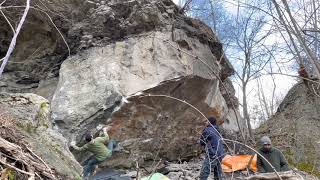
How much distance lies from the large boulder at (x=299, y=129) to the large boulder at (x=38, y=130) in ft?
23.1

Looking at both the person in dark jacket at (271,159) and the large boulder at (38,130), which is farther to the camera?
the person in dark jacket at (271,159)

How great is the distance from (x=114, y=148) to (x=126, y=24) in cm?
314

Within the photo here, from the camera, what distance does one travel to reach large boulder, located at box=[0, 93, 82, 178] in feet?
14.8

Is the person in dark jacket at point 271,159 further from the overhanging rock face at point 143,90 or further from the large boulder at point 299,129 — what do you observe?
the large boulder at point 299,129

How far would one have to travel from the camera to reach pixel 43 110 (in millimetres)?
5844

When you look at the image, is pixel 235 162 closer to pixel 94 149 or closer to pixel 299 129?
pixel 94 149

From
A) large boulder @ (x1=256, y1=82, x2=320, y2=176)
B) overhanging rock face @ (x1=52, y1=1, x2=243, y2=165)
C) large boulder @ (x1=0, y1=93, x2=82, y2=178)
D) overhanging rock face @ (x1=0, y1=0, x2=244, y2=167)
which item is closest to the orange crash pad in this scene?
overhanging rock face @ (x1=0, y1=0, x2=244, y2=167)

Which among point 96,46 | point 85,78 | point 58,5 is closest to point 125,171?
point 85,78

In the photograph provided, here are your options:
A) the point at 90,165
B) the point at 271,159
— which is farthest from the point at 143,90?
the point at 271,159

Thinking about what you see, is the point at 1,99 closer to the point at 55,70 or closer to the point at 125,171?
the point at 125,171

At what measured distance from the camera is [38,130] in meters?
5.21

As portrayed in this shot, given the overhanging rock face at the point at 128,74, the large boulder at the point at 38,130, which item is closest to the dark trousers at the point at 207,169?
the overhanging rock face at the point at 128,74

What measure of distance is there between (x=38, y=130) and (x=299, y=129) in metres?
9.36

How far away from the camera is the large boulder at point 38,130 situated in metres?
4.52
